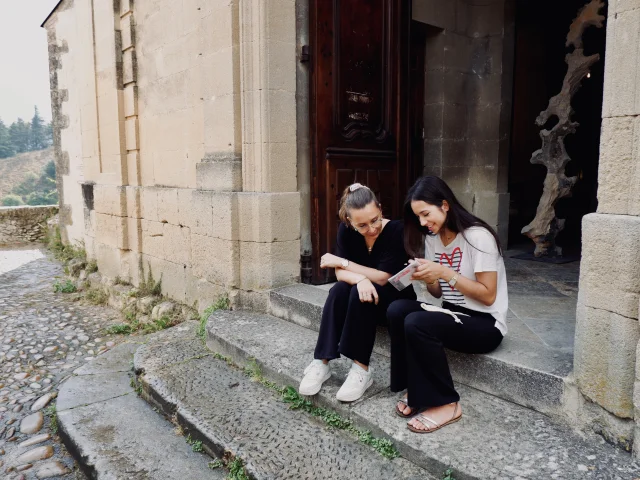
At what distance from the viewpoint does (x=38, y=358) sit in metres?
4.75

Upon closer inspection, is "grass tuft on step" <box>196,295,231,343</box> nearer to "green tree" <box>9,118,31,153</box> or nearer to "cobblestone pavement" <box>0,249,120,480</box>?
"cobblestone pavement" <box>0,249,120,480</box>

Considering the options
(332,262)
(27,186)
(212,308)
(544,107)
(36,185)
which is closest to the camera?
(332,262)

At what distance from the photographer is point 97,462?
2770mm

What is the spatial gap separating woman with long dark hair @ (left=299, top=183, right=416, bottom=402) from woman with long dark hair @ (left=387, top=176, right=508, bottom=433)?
0.61ft

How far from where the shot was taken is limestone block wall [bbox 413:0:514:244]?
5.55 metres

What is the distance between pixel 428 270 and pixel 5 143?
5724 cm

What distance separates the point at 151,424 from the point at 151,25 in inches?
172

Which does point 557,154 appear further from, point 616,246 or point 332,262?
point 616,246

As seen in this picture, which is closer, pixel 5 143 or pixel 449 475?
pixel 449 475

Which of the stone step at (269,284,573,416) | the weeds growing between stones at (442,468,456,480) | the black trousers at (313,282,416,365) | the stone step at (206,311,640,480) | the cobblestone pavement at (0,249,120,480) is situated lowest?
the cobblestone pavement at (0,249,120,480)

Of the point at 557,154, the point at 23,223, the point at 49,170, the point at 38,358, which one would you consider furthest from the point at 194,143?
the point at 49,170

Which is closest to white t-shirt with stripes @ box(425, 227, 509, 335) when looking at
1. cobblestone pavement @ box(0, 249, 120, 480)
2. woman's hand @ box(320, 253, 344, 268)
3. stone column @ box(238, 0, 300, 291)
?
woman's hand @ box(320, 253, 344, 268)

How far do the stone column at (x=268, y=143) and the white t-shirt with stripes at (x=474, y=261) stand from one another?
1.84m

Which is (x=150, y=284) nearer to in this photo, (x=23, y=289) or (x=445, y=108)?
(x=23, y=289)
